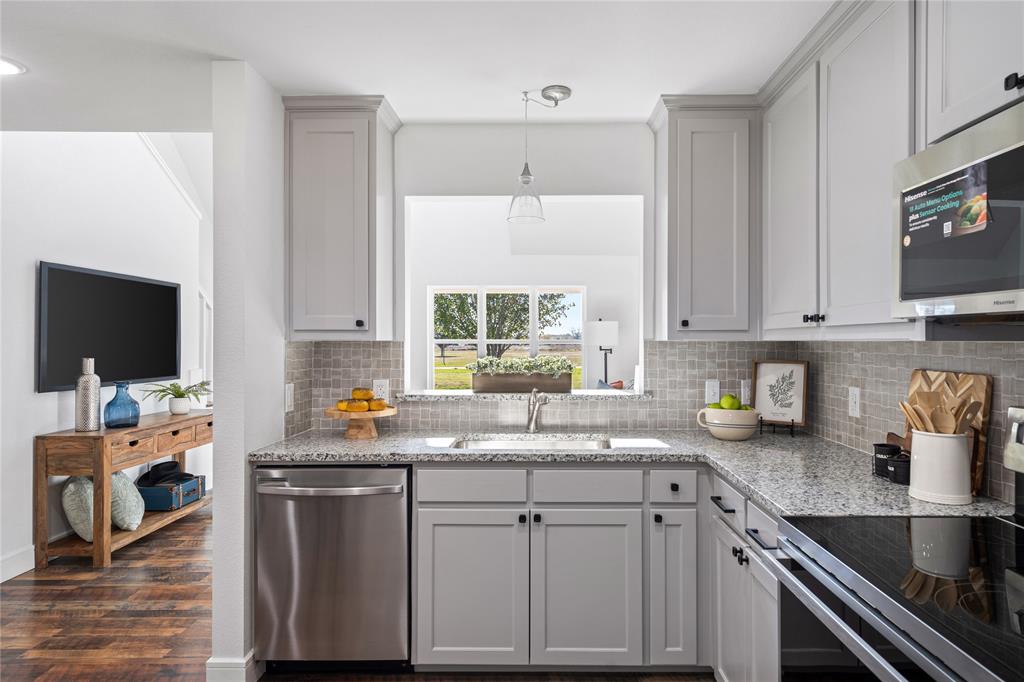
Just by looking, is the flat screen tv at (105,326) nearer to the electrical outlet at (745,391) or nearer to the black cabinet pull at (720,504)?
the black cabinet pull at (720,504)

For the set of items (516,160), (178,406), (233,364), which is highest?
(516,160)

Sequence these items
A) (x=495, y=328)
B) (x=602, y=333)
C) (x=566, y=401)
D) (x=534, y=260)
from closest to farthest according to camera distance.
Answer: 1. (x=566, y=401)
2. (x=602, y=333)
3. (x=495, y=328)
4. (x=534, y=260)

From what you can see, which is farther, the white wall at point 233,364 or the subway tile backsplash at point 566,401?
the subway tile backsplash at point 566,401

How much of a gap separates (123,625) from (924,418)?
3.40 m

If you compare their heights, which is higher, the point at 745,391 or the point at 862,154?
the point at 862,154

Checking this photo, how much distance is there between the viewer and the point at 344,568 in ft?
7.71

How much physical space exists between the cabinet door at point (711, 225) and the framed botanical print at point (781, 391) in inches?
13.7

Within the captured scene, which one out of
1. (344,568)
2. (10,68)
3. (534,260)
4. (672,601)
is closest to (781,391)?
(672,601)

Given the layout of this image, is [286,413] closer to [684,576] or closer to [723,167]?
[684,576]

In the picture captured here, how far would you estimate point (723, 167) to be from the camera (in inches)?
104

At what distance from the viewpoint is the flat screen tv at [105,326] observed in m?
3.60

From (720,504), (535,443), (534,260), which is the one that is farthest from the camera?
(534,260)

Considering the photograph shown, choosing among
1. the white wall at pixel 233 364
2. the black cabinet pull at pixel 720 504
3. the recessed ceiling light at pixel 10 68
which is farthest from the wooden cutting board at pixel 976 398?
the recessed ceiling light at pixel 10 68

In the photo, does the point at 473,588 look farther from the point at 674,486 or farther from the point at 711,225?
the point at 711,225
